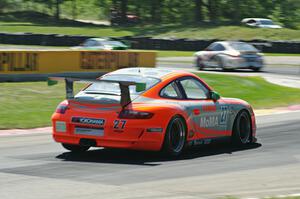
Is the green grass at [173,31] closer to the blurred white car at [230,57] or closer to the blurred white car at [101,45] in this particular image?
the blurred white car at [101,45]

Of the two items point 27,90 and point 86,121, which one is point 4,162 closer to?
point 86,121

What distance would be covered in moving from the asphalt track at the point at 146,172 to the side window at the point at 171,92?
868 mm

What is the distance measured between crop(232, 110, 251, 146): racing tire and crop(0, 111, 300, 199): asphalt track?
203 mm

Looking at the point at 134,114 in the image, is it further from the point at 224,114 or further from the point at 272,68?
the point at 272,68

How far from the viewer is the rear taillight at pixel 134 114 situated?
1022 centimetres

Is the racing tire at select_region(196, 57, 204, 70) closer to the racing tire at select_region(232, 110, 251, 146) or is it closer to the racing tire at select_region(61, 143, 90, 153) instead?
the racing tire at select_region(232, 110, 251, 146)

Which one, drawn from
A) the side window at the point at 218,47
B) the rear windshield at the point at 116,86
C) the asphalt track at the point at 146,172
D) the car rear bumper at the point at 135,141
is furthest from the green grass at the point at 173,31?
the car rear bumper at the point at 135,141

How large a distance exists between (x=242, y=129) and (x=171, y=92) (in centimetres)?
194

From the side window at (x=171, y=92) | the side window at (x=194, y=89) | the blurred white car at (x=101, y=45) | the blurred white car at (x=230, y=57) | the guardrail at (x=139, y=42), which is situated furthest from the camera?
the guardrail at (x=139, y=42)

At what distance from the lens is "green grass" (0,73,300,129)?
16719 millimetres

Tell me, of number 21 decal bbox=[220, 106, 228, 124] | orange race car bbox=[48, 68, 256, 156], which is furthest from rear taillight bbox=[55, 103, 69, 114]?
number 21 decal bbox=[220, 106, 228, 124]

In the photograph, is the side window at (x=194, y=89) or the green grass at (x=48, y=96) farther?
the green grass at (x=48, y=96)

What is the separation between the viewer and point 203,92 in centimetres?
1161

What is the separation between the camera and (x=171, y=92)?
11000 mm
